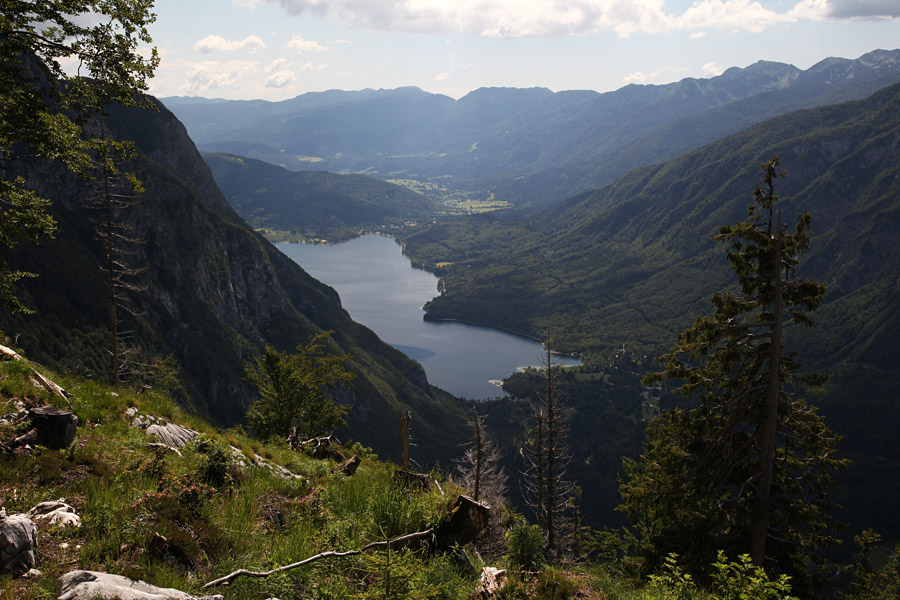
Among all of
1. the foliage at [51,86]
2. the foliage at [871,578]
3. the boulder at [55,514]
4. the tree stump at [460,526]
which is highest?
the foliage at [51,86]

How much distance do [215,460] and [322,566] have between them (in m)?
3.69

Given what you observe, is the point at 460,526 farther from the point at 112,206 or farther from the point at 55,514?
the point at 112,206

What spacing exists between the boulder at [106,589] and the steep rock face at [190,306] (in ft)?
227

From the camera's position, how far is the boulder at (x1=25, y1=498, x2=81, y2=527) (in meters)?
6.24

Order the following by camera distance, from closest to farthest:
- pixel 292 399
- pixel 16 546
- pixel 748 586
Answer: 1. pixel 16 546
2. pixel 748 586
3. pixel 292 399

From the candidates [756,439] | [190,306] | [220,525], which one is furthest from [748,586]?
[190,306]

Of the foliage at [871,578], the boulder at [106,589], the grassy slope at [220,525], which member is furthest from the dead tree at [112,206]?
the foliage at [871,578]

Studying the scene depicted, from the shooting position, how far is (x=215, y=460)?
8.80 m

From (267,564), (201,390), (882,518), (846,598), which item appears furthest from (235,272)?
(882,518)

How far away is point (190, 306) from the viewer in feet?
444

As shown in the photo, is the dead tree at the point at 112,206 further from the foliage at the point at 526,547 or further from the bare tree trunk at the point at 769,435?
the bare tree trunk at the point at 769,435

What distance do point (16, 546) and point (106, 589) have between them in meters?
1.51

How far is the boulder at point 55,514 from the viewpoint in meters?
6.24

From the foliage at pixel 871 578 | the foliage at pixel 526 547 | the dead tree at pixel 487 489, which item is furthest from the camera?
the foliage at pixel 871 578
